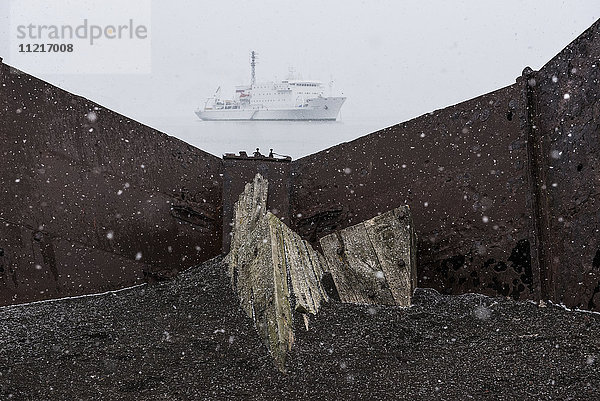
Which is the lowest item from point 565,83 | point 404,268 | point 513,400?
point 513,400

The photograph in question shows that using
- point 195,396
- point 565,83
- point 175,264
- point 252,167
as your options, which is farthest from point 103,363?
point 565,83

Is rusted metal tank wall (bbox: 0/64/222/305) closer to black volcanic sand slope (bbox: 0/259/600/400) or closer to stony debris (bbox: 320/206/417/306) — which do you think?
black volcanic sand slope (bbox: 0/259/600/400)

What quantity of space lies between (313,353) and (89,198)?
137 centimetres

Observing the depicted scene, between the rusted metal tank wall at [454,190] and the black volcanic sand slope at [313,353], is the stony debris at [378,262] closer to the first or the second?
the black volcanic sand slope at [313,353]

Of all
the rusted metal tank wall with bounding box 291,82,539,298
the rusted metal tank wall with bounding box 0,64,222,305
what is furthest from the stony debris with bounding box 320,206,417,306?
the rusted metal tank wall with bounding box 0,64,222,305

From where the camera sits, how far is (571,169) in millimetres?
1939

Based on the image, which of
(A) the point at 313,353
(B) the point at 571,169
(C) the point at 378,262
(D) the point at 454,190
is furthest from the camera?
(D) the point at 454,190

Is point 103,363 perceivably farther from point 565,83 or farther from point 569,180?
point 565,83

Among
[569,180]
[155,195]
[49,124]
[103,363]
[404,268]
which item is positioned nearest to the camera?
[103,363]

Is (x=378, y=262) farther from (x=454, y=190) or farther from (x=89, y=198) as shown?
(x=89, y=198)

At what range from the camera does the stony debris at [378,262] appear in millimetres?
2137

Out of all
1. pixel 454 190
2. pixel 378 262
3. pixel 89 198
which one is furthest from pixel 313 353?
pixel 89 198

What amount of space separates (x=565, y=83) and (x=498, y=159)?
40 cm

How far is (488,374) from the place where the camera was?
1538 millimetres
